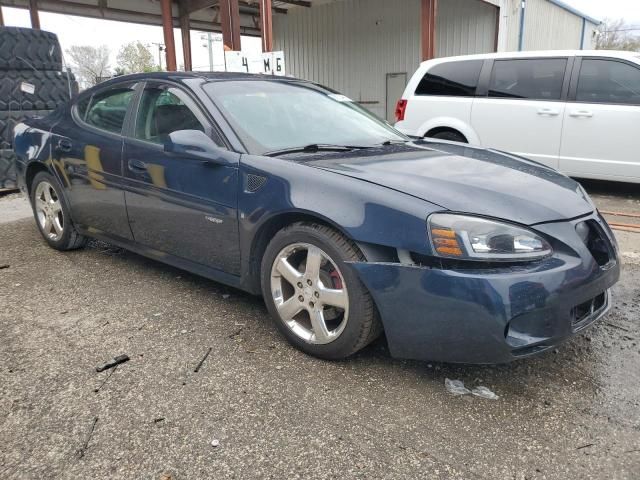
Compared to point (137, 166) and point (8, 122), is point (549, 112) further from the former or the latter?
point (8, 122)

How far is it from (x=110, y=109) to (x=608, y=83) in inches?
215

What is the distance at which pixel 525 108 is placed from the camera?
21.5ft

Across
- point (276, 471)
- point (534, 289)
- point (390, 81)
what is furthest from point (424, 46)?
point (276, 471)

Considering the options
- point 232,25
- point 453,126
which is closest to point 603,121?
point 453,126

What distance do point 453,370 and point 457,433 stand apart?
20.2 inches

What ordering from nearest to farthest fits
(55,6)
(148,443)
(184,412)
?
(148,443) → (184,412) → (55,6)

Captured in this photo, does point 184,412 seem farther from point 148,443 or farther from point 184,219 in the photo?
point 184,219

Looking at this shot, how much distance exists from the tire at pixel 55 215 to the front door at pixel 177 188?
3.54 feet

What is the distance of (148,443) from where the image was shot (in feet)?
6.97

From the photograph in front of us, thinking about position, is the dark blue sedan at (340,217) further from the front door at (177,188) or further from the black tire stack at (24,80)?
the black tire stack at (24,80)

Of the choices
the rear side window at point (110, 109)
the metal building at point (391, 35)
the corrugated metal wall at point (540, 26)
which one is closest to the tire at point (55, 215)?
the rear side window at point (110, 109)

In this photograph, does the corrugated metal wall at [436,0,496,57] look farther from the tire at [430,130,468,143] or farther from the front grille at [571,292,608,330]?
the front grille at [571,292,608,330]

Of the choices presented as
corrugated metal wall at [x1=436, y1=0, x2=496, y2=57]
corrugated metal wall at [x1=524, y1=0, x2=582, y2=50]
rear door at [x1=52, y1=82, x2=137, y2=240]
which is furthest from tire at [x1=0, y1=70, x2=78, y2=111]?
corrugated metal wall at [x1=524, y1=0, x2=582, y2=50]

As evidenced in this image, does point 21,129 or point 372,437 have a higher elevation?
point 21,129
